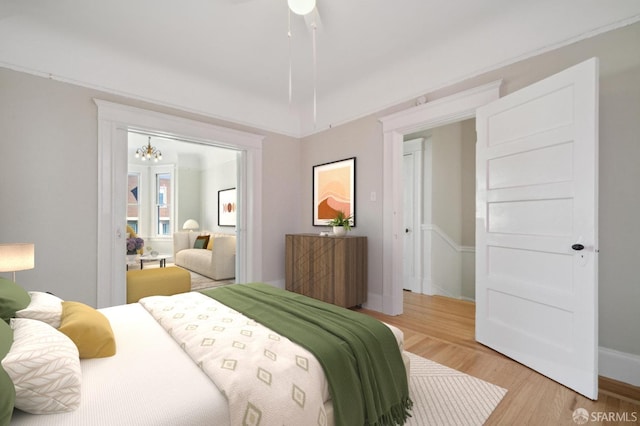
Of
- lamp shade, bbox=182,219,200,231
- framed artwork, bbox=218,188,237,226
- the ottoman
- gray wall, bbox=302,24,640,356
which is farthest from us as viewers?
lamp shade, bbox=182,219,200,231

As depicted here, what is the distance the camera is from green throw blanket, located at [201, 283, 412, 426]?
1.28m

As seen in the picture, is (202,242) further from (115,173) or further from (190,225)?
(115,173)

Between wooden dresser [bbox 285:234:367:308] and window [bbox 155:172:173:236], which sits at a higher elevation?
window [bbox 155:172:173:236]

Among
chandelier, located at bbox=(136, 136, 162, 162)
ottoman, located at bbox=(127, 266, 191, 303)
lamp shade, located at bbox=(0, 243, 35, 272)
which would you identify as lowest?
ottoman, located at bbox=(127, 266, 191, 303)

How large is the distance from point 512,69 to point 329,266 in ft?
8.46

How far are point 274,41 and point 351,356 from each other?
2.82 meters

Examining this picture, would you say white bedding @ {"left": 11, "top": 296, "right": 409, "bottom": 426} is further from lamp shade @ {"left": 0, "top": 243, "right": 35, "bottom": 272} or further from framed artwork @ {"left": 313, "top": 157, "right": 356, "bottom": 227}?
framed artwork @ {"left": 313, "top": 157, "right": 356, "bottom": 227}

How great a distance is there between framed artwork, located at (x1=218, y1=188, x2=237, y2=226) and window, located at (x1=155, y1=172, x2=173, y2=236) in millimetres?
1383

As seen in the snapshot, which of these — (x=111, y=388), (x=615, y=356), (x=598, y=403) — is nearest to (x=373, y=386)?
(x=111, y=388)

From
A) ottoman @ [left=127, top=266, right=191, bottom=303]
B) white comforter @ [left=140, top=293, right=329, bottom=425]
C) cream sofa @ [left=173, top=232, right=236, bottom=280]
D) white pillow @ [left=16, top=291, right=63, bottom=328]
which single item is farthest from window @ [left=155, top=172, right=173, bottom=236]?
white comforter @ [left=140, top=293, right=329, bottom=425]

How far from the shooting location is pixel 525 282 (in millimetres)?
2242

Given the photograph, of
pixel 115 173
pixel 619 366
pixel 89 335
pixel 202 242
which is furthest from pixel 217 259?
pixel 619 366

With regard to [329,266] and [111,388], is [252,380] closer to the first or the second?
[111,388]

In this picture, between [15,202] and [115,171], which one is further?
[115,171]
